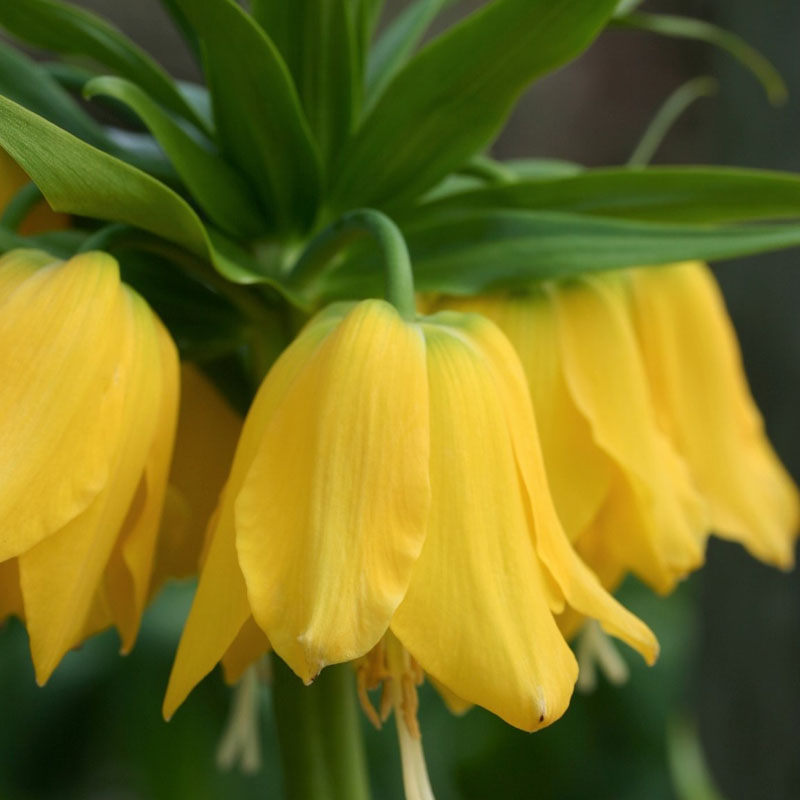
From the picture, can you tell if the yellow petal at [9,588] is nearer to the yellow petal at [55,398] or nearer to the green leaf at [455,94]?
the yellow petal at [55,398]

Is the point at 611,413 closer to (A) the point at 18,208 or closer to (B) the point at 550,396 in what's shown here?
(B) the point at 550,396

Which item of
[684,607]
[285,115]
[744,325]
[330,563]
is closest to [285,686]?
[330,563]

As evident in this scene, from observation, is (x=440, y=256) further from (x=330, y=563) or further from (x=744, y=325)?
(x=744, y=325)

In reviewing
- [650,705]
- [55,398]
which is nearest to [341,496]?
[55,398]

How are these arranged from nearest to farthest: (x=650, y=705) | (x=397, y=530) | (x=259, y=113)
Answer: (x=397, y=530) → (x=259, y=113) → (x=650, y=705)

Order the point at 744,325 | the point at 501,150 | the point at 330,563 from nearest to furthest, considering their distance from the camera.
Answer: the point at 330,563 < the point at 744,325 < the point at 501,150


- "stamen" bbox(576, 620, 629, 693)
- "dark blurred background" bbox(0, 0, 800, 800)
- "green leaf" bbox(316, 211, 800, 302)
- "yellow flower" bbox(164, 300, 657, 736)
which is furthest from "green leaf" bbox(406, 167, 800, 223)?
"dark blurred background" bbox(0, 0, 800, 800)

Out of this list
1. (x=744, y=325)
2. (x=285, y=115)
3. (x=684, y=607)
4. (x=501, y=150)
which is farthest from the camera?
(x=501, y=150)
